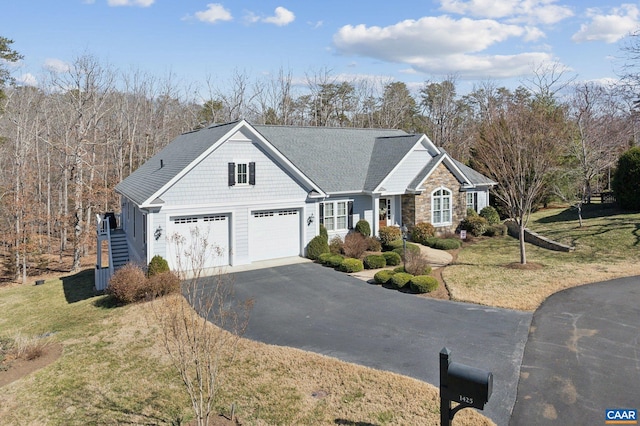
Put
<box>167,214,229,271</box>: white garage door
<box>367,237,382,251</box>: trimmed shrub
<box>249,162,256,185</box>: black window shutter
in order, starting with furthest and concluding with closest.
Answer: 1. <box>367,237,382,251</box>: trimmed shrub
2. <box>249,162,256,185</box>: black window shutter
3. <box>167,214,229,271</box>: white garage door

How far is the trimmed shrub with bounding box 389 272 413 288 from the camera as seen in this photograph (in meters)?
16.3

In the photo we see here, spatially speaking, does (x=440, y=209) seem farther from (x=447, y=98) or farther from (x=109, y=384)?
(x=447, y=98)

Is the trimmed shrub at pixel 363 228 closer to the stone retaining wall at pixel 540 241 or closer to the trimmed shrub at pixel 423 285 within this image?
the trimmed shrub at pixel 423 285

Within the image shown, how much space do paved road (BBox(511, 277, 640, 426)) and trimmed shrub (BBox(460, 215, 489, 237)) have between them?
11601mm

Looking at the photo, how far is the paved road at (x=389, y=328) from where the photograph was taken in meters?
9.98

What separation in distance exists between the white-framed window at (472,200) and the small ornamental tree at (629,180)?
871cm

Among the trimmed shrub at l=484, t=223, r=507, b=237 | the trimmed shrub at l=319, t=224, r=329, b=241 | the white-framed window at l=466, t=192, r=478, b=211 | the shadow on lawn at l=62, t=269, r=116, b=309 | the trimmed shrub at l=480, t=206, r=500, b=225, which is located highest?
the white-framed window at l=466, t=192, r=478, b=211

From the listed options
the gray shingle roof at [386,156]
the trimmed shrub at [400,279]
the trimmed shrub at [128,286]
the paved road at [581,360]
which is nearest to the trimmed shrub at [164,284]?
the trimmed shrub at [128,286]

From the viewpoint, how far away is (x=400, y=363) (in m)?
10.1

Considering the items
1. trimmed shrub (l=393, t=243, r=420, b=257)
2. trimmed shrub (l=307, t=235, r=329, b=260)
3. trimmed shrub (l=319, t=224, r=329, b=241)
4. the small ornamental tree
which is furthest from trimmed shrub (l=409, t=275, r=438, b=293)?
the small ornamental tree

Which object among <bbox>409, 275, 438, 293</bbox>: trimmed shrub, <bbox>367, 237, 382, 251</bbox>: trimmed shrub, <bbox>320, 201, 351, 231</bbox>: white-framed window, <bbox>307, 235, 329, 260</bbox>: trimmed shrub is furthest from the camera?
<bbox>320, 201, 351, 231</bbox>: white-framed window

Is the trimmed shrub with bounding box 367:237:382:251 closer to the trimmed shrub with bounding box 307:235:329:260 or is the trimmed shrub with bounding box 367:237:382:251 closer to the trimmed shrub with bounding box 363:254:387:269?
the trimmed shrub with bounding box 307:235:329:260

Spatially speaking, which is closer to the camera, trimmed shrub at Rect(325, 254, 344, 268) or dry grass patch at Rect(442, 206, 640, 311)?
dry grass patch at Rect(442, 206, 640, 311)

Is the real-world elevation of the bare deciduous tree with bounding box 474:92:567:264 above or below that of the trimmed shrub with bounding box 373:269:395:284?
above
